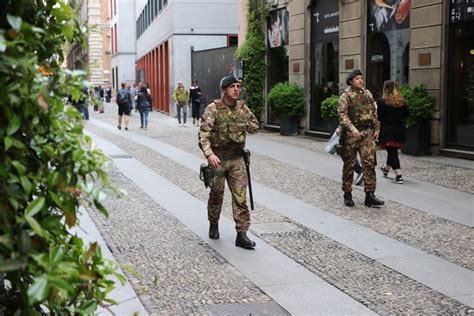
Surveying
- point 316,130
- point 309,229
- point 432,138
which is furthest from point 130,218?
point 316,130

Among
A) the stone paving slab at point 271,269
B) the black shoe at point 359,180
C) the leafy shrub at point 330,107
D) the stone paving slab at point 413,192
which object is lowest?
the stone paving slab at point 271,269

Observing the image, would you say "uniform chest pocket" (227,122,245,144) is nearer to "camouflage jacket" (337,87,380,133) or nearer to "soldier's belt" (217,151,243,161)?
"soldier's belt" (217,151,243,161)

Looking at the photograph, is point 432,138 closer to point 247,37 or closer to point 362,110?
point 362,110

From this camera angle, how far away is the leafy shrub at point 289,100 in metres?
20.5

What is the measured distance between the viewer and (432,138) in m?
14.8

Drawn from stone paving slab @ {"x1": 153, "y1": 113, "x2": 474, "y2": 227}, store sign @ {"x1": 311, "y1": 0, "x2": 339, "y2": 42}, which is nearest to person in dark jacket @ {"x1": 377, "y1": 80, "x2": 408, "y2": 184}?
stone paving slab @ {"x1": 153, "y1": 113, "x2": 474, "y2": 227}

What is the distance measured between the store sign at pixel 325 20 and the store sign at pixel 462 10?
16.6ft

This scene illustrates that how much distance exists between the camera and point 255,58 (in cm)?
2366

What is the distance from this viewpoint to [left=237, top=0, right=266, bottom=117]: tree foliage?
23.6 metres

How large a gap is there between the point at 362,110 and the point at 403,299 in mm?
4261

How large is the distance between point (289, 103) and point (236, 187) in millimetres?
13861

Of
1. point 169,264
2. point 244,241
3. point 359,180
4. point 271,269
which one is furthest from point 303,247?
point 359,180

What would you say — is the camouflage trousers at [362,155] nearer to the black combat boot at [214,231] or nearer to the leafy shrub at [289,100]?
the black combat boot at [214,231]

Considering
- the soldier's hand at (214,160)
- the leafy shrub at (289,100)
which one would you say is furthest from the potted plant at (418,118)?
the soldier's hand at (214,160)
